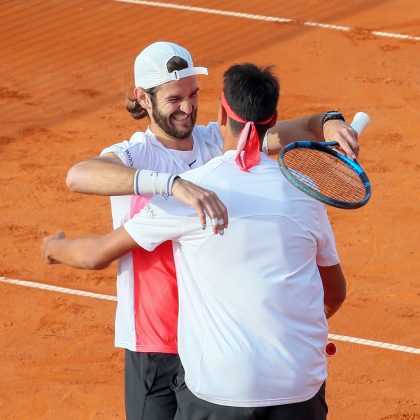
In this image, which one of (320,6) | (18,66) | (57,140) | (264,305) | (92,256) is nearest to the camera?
(264,305)

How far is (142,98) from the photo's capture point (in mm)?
5527

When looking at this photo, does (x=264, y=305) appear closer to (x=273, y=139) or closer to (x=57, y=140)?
(x=273, y=139)

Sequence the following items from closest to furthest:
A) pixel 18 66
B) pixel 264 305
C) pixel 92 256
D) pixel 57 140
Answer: pixel 264 305
pixel 92 256
pixel 57 140
pixel 18 66

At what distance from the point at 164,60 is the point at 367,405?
362 cm

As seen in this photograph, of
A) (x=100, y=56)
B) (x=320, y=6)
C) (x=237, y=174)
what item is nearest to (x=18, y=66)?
(x=100, y=56)

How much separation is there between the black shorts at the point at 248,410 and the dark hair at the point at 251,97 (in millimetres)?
1143

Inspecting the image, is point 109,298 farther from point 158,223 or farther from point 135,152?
point 158,223

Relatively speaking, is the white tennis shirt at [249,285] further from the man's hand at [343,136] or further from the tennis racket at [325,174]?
the man's hand at [343,136]

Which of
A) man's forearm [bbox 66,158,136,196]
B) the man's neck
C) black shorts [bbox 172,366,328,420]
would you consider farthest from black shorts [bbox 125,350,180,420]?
the man's neck

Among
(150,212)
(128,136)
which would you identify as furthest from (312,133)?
(128,136)

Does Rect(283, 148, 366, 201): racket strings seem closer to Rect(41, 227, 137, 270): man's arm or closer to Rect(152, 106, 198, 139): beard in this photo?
Rect(41, 227, 137, 270): man's arm

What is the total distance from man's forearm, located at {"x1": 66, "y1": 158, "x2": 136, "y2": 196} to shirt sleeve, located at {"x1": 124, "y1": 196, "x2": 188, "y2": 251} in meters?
0.20

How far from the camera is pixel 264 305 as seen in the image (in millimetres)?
4254

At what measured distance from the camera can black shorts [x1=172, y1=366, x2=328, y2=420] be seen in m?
4.37
